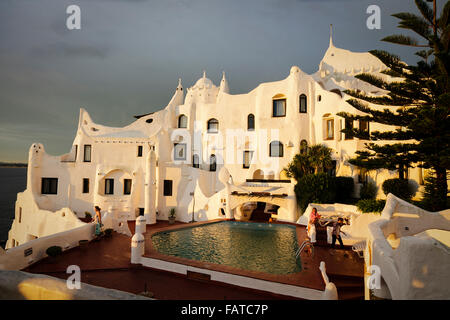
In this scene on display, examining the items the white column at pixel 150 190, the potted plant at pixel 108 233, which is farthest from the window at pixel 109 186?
the potted plant at pixel 108 233

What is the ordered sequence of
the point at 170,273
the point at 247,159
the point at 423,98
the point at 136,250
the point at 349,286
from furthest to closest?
the point at 247,159
the point at 423,98
the point at 136,250
the point at 170,273
the point at 349,286

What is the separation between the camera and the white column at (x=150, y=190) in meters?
19.4

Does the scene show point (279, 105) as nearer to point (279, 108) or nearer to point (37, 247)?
point (279, 108)

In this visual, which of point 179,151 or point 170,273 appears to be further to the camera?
point 179,151

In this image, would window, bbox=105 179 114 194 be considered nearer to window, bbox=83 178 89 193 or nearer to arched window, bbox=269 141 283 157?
window, bbox=83 178 89 193

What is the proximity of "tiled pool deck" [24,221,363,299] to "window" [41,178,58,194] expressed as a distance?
1535cm

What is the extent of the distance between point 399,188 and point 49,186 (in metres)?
25.8

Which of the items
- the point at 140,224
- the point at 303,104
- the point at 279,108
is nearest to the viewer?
the point at 140,224

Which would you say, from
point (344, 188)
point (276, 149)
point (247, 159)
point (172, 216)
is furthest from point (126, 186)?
point (344, 188)

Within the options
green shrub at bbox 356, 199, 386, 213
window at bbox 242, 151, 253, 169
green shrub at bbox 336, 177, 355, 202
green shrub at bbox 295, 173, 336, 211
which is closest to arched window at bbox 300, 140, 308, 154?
green shrub at bbox 336, 177, 355, 202

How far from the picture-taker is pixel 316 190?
53.0 ft

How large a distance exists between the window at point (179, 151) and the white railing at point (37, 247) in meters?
14.9

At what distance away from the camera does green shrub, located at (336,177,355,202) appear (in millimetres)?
18172

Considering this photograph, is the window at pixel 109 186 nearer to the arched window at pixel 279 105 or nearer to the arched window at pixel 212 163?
the arched window at pixel 212 163
